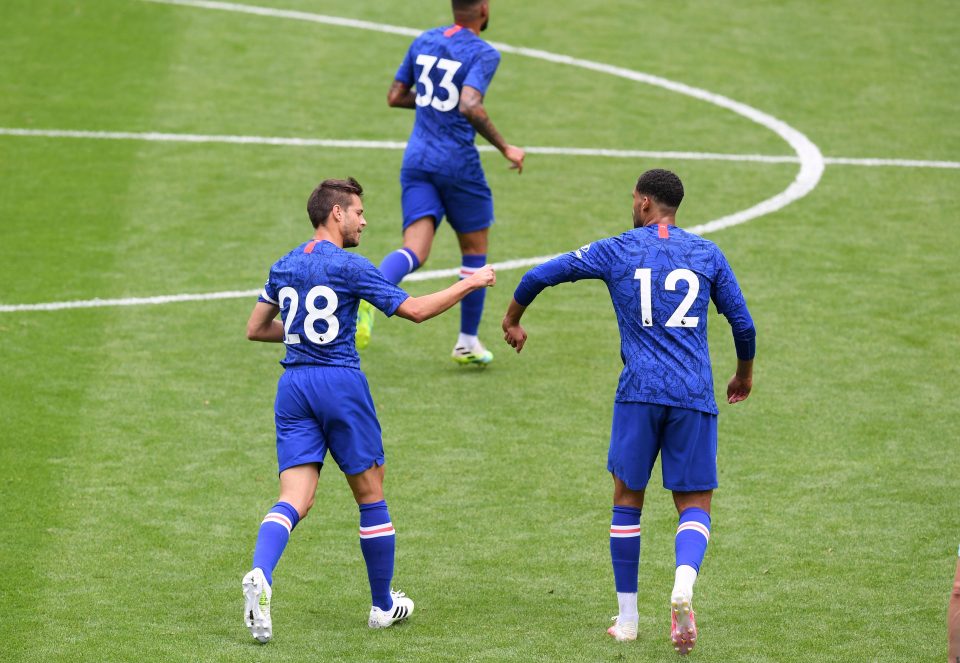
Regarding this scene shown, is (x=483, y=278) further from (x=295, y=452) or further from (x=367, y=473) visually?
(x=295, y=452)

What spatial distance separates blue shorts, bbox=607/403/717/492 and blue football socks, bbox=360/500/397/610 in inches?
44.4

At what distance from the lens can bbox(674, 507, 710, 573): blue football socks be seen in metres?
6.52

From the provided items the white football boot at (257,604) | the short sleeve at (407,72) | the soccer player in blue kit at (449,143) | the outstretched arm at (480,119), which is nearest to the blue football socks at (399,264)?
the soccer player in blue kit at (449,143)

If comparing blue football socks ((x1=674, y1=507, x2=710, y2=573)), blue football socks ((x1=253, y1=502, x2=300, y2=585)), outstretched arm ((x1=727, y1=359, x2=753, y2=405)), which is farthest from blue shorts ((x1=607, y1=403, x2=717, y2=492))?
blue football socks ((x1=253, y1=502, x2=300, y2=585))

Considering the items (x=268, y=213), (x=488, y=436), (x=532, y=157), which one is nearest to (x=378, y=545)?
(x=488, y=436)

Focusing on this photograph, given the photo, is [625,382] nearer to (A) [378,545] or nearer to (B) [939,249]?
(A) [378,545]

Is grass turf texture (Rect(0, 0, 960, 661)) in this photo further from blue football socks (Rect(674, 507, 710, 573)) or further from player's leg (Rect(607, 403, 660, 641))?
blue football socks (Rect(674, 507, 710, 573))

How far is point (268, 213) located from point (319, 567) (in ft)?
22.0

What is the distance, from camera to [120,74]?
1761 cm

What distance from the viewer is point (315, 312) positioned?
684 cm

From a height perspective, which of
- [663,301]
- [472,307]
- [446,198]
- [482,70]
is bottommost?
[472,307]

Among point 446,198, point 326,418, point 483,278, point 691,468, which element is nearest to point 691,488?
point 691,468

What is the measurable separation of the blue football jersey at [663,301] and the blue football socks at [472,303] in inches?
160

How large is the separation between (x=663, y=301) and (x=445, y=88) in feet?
14.0
